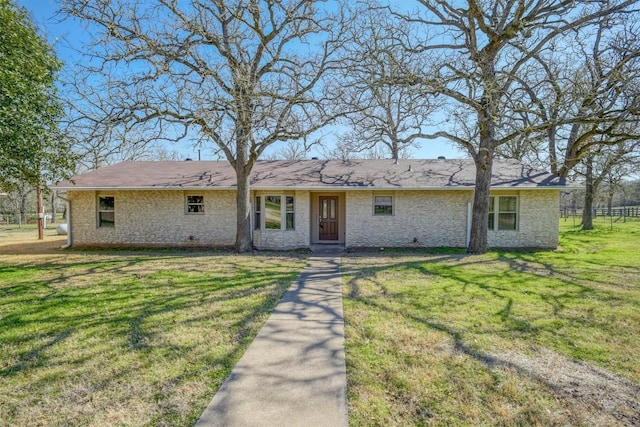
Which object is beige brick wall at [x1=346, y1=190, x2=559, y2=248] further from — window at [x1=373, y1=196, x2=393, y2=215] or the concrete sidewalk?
the concrete sidewalk

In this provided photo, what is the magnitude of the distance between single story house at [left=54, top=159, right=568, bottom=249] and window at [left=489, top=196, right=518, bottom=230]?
0.04m

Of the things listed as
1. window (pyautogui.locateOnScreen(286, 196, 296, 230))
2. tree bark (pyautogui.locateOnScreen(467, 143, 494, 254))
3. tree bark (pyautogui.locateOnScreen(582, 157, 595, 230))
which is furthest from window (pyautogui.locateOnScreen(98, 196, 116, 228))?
tree bark (pyautogui.locateOnScreen(582, 157, 595, 230))

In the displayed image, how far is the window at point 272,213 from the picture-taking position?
13.1 meters

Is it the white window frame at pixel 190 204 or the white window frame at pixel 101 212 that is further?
the white window frame at pixel 101 212

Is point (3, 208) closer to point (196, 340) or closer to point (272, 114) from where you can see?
point (272, 114)

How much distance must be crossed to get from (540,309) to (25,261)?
14.1m

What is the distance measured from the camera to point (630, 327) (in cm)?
486

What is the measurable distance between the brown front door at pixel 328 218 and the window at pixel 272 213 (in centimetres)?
203

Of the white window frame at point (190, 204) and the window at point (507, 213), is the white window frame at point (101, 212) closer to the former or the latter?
the white window frame at point (190, 204)

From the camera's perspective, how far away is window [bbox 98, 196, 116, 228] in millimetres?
13695

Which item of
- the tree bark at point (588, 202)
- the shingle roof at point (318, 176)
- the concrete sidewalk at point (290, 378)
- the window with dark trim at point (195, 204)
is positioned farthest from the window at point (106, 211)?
the tree bark at point (588, 202)

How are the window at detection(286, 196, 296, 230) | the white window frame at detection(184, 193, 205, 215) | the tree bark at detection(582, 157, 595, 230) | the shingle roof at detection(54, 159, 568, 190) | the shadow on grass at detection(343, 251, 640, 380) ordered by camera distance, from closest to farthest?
the shadow on grass at detection(343, 251, 640, 380) < the shingle roof at detection(54, 159, 568, 190) < the window at detection(286, 196, 296, 230) < the white window frame at detection(184, 193, 205, 215) < the tree bark at detection(582, 157, 595, 230)

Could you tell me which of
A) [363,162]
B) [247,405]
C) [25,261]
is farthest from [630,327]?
[25,261]

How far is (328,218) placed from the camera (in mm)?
14312
